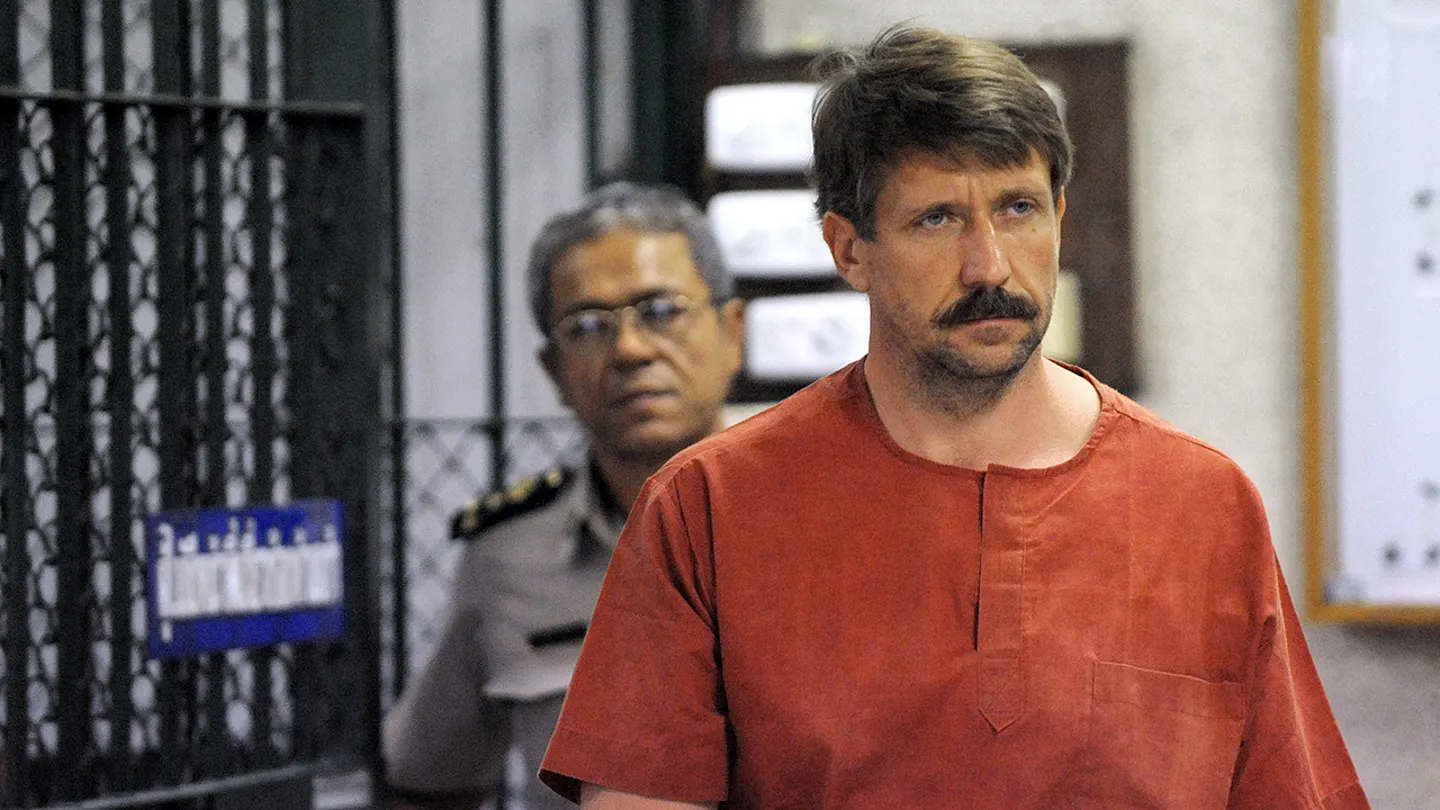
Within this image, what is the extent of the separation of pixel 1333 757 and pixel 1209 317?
70.0 inches

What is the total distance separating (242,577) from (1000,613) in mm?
1214

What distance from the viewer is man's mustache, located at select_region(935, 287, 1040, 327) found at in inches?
51.1

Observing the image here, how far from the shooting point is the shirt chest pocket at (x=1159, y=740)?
1293 millimetres

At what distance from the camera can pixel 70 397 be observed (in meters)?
2.03

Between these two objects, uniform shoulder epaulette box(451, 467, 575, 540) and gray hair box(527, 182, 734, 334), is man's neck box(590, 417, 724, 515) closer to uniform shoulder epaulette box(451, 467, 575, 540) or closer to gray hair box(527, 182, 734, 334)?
uniform shoulder epaulette box(451, 467, 575, 540)

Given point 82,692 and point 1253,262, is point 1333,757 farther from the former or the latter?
point 1253,262

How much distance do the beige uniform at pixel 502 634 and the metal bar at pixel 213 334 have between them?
0.33m

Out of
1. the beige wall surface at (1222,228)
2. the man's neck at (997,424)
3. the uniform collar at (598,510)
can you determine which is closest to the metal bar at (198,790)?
the uniform collar at (598,510)

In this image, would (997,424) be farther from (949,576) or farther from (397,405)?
(397,405)

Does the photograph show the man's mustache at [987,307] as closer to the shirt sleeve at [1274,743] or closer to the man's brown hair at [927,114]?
the man's brown hair at [927,114]

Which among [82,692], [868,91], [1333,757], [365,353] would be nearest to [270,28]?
[365,353]

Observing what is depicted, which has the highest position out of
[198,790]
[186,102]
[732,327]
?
[186,102]

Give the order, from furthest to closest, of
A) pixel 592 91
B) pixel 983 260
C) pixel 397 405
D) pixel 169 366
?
pixel 592 91
pixel 397 405
pixel 169 366
pixel 983 260

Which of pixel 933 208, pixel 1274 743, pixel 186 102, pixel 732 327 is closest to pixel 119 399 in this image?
pixel 186 102
